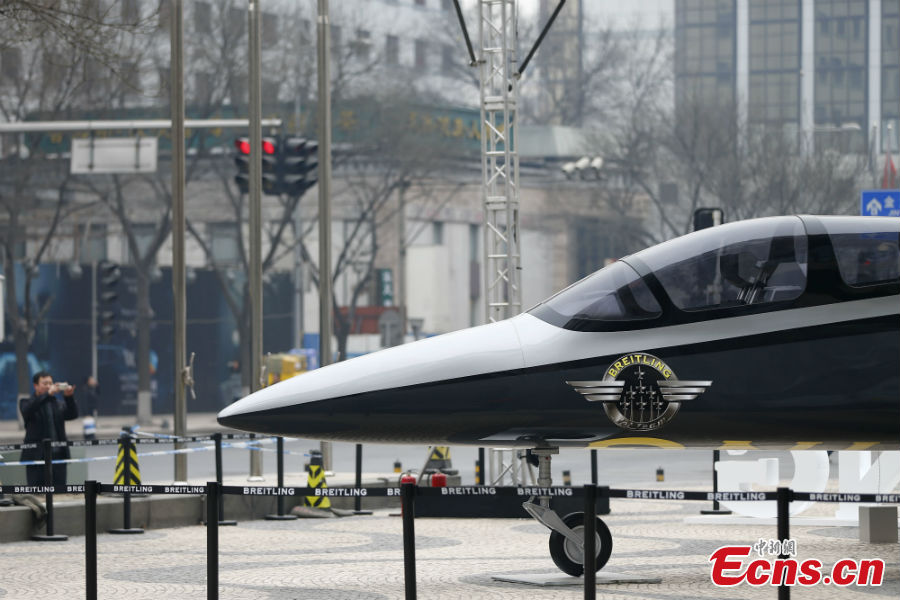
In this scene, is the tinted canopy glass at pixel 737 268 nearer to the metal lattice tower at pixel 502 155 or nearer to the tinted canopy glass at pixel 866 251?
the tinted canopy glass at pixel 866 251

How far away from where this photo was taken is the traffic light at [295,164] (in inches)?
989

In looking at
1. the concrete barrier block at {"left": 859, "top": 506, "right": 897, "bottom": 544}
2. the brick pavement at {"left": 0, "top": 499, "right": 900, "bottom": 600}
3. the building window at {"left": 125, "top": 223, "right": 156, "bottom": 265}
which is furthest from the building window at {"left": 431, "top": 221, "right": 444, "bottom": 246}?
the concrete barrier block at {"left": 859, "top": 506, "right": 897, "bottom": 544}

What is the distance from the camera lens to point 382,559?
13734 mm

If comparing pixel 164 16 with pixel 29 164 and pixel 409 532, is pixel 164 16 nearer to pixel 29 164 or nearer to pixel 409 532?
pixel 29 164

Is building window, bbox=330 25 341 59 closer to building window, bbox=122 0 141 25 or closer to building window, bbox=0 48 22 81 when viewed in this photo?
building window, bbox=0 48 22 81

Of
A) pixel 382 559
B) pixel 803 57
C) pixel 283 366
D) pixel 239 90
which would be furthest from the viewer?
pixel 803 57

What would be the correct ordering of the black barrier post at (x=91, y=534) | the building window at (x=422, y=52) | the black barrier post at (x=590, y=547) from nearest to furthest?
the black barrier post at (x=590, y=547) → the black barrier post at (x=91, y=534) → the building window at (x=422, y=52)

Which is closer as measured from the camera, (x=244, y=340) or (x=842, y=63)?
(x=244, y=340)

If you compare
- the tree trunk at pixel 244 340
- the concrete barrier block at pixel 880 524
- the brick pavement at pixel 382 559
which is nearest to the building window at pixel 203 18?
the tree trunk at pixel 244 340

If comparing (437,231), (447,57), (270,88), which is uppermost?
(447,57)

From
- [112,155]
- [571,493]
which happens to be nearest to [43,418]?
[571,493]

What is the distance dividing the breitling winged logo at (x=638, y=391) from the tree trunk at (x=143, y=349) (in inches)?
1280

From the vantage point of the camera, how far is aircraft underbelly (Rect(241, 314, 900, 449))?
10602 mm

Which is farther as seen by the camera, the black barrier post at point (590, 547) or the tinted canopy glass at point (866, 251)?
the tinted canopy glass at point (866, 251)
